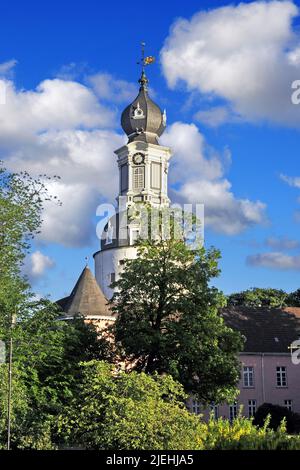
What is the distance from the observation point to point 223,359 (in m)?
36.5

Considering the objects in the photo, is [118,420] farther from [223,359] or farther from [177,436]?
[223,359]

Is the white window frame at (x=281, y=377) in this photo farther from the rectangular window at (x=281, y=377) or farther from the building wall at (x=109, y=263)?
the building wall at (x=109, y=263)

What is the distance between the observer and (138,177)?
75000 millimetres

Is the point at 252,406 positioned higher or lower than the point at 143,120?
lower

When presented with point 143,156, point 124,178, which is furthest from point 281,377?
point 124,178

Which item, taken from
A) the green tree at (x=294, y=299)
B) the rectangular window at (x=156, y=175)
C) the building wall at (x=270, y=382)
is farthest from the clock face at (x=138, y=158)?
the building wall at (x=270, y=382)

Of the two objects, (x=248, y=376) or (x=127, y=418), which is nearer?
(x=127, y=418)

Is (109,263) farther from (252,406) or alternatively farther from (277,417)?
(277,417)

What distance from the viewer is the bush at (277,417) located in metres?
45.3

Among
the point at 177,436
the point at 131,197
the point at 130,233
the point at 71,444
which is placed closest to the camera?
the point at 177,436

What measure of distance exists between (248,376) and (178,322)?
65.3 feet

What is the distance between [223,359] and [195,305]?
9.09ft

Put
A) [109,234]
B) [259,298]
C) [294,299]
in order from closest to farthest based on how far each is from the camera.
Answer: [109,234], [294,299], [259,298]
